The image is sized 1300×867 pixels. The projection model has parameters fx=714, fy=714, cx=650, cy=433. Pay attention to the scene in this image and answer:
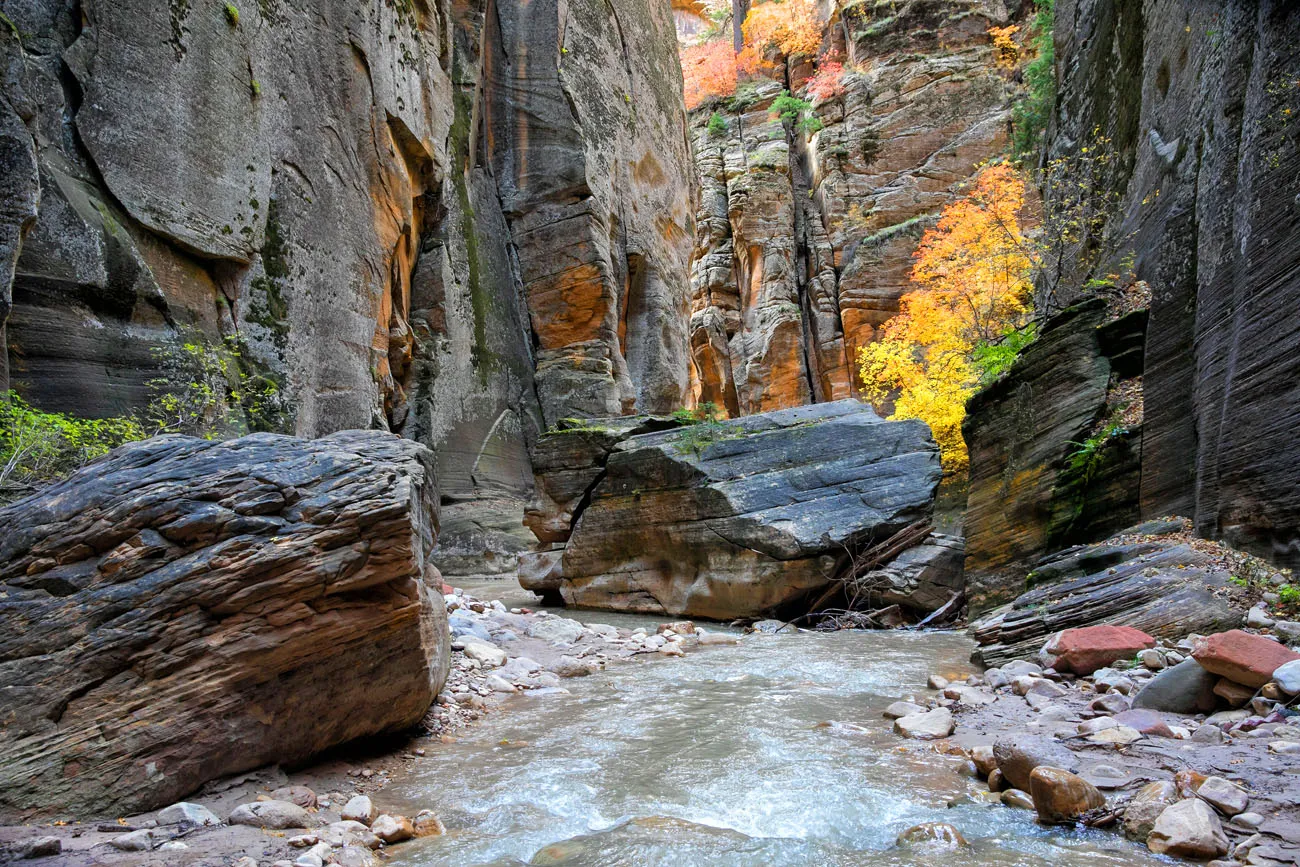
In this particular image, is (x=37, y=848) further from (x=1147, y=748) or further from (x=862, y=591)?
(x=862, y=591)

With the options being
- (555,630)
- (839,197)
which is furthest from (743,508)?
(839,197)

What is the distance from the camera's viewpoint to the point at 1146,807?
10.4 ft

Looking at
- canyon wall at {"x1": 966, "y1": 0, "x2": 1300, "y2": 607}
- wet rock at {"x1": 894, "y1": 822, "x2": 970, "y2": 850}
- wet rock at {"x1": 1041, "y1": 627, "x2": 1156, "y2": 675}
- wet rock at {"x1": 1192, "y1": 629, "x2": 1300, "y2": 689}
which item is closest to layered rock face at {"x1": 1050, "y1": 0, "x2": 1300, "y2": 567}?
canyon wall at {"x1": 966, "y1": 0, "x2": 1300, "y2": 607}

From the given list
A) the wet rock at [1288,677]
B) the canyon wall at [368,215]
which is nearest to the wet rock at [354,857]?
the wet rock at [1288,677]

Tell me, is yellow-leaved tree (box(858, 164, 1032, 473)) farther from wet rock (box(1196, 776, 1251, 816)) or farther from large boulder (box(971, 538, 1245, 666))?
wet rock (box(1196, 776, 1251, 816))

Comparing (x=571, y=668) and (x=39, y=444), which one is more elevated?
(x=39, y=444)

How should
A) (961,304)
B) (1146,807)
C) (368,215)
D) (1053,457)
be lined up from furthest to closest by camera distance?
1. (961,304)
2. (368,215)
3. (1053,457)
4. (1146,807)

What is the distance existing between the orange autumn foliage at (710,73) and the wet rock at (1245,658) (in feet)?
132

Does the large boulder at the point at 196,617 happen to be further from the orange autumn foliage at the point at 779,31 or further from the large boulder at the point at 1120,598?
the orange autumn foliage at the point at 779,31

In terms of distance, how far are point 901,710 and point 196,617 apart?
4.77 m

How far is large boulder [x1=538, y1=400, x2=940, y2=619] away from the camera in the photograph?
1177 centimetres

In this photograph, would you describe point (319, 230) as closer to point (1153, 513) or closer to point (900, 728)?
point (900, 728)

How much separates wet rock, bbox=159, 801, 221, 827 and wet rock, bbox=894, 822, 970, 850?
10.9ft

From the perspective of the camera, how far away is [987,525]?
10.1 metres
